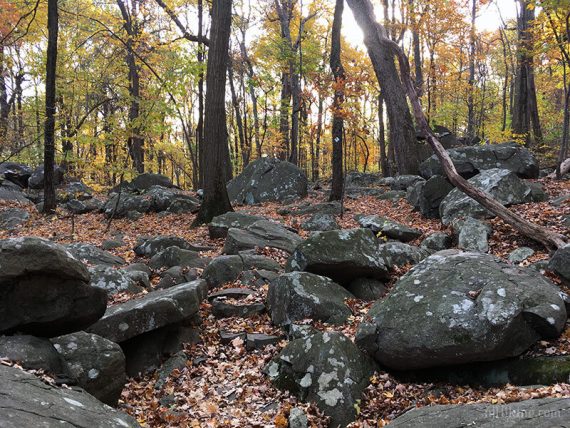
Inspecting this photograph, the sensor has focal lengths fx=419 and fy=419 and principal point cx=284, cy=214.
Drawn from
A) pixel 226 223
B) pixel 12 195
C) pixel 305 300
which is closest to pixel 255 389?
pixel 305 300

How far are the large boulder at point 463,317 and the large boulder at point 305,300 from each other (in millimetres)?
946

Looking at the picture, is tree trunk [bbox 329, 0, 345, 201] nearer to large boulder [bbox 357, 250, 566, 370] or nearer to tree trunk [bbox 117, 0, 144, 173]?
tree trunk [bbox 117, 0, 144, 173]

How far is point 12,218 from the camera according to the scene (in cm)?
1455

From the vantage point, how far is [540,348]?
16.2ft

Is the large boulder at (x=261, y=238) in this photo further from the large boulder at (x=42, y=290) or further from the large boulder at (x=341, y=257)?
the large boulder at (x=42, y=290)

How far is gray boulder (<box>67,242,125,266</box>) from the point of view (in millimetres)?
9316

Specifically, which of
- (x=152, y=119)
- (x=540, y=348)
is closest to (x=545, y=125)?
(x=152, y=119)

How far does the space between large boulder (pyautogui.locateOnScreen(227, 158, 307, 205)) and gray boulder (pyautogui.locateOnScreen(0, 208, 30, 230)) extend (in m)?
7.77

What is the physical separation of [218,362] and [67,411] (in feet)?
10.6

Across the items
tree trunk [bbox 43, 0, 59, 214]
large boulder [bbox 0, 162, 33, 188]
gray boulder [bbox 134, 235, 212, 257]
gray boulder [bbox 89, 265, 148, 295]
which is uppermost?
tree trunk [bbox 43, 0, 59, 214]

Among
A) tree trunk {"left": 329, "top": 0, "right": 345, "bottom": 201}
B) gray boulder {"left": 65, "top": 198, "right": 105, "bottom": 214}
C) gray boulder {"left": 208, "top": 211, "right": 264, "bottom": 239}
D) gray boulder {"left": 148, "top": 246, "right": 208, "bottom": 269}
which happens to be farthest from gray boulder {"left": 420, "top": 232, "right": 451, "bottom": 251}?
gray boulder {"left": 65, "top": 198, "right": 105, "bottom": 214}

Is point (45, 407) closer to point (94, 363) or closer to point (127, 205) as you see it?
point (94, 363)

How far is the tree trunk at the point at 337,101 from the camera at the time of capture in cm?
1366

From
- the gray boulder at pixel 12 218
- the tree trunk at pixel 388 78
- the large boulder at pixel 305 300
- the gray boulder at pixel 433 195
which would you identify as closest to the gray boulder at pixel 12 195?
the gray boulder at pixel 12 218
